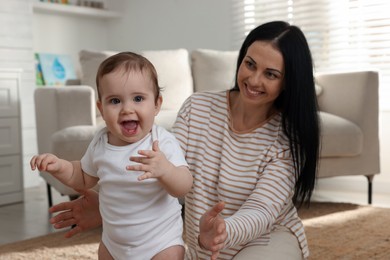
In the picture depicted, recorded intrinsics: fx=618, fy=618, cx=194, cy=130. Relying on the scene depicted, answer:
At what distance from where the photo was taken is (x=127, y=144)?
49.6 inches

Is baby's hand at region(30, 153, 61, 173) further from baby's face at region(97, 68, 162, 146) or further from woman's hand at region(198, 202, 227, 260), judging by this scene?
woman's hand at region(198, 202, 227, 260)

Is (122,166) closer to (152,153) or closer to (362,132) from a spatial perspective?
(152,153)

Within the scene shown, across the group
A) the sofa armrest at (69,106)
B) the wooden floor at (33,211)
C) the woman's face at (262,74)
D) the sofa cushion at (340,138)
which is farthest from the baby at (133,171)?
the sofa cushion at (340,138)

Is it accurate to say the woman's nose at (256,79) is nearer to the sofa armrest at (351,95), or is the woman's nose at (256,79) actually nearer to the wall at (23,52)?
the sofa armrest at (351,95)

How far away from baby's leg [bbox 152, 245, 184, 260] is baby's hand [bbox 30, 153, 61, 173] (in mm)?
276

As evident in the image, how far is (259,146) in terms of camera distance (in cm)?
157

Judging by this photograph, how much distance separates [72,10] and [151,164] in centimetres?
427

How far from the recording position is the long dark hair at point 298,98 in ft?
4.91

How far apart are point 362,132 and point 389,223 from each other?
643 millimetres

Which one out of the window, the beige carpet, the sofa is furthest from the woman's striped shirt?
the window

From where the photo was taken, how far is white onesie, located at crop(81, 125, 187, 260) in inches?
48.1

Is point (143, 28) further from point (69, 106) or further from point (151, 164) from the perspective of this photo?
point (151, 164)

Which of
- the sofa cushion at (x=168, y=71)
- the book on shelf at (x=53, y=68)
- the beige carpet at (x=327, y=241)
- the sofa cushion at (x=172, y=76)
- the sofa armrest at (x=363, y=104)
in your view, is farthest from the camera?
the book on shelf at (x=53, y=68)

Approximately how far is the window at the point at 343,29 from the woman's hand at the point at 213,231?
326 centimetres
